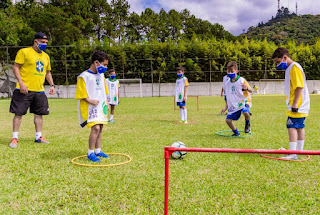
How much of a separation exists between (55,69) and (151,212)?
40369 mm

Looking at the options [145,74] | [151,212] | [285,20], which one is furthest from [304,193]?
[285,20]

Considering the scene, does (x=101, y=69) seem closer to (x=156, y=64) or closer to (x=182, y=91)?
(x=182, y=91)

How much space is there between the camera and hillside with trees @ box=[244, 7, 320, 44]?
91.1 metres

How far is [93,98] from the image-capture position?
5.07m

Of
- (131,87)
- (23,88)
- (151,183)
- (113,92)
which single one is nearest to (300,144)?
(151,183)

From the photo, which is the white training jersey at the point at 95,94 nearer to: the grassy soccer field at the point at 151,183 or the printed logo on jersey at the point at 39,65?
the grassy soccer field at the point at 151,183

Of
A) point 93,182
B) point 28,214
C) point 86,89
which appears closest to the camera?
point 28,214

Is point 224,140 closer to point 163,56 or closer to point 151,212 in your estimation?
point 151,212

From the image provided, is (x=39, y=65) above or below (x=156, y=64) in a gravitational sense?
below

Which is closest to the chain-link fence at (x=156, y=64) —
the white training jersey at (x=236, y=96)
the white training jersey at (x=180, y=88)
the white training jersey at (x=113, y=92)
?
the white training jersey at (x=113, y=92)

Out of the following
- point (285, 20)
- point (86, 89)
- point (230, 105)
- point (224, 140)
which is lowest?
point (224, 140)

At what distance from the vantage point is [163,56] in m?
41.2

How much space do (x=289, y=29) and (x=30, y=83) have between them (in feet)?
365

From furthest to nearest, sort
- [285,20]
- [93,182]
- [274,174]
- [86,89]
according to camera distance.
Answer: [285,20]
[86,89]
[274,174]
[93,182]
